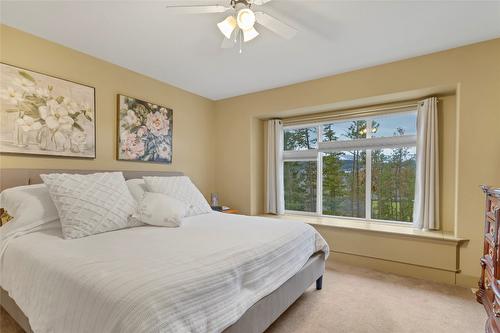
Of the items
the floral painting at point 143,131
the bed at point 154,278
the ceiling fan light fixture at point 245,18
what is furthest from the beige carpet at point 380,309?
the ceiling fan light fixture at point 245,18

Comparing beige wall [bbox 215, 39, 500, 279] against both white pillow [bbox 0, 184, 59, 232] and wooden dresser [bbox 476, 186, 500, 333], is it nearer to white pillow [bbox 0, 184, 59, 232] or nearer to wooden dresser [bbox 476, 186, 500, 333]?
wooden dresser [bbox 476, 186, 500, 333]

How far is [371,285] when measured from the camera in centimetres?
241

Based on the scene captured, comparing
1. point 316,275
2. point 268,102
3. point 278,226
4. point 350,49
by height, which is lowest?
point 316,275

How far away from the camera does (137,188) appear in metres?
2.39

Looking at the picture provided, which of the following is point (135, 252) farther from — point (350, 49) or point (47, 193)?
point (350, 49)

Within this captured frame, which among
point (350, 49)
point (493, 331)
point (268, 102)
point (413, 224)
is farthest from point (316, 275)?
point (268, 102)

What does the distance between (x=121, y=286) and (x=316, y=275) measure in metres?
1.74

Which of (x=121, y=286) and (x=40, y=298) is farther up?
(x=121, y=286)

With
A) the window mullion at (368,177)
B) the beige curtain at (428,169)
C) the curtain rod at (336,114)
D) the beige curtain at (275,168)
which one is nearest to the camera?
the beige curtain at (428,169)

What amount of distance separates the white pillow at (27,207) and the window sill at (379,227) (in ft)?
9.18

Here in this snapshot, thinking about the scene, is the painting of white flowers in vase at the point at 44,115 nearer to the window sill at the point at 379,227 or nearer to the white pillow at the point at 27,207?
the white pillow at the point at 27,207

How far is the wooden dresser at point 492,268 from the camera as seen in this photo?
133cm

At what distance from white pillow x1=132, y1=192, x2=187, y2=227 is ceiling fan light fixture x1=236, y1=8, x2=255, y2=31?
152 cm

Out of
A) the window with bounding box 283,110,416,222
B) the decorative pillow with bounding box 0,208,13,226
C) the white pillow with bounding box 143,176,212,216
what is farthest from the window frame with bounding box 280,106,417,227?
the decorative pillow with bounding box 0,208,13,226
